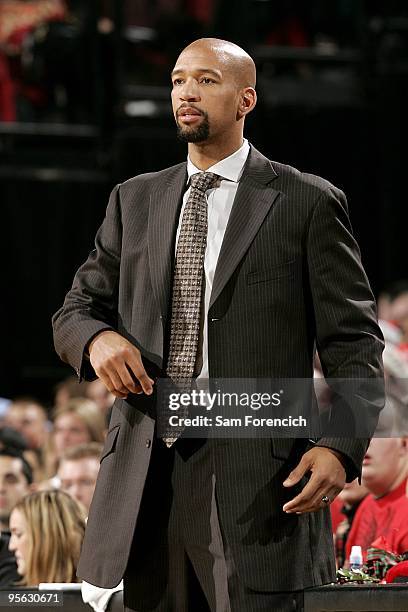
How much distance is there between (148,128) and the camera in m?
6.13

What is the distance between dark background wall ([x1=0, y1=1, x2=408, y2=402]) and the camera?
626cm

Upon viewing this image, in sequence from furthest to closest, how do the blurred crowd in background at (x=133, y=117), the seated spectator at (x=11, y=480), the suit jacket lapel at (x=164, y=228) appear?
the blurred crowd in background at (x=133, y=117) → the seated spectator at (x=11, y=480) → the suit jacket lapel at (x=164, y=228)

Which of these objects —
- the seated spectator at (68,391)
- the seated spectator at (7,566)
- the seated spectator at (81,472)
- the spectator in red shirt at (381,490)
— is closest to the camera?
the spectator in red shirt at (381,490)

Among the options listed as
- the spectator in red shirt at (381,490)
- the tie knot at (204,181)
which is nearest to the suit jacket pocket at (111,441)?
the tie knot at (204,181)

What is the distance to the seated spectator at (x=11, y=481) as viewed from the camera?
426 cm

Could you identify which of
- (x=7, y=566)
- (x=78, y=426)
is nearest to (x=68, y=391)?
(x=78, y=426)

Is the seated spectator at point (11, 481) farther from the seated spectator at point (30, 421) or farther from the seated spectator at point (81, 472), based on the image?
the seated spectator at point (30, 421)

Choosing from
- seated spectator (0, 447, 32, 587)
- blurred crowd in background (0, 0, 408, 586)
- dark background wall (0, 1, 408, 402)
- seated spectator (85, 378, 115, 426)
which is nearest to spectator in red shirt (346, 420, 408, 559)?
seated spectator (0, 447, 32, 587)

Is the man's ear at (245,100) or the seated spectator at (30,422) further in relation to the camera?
the seated spectator at (30,422)

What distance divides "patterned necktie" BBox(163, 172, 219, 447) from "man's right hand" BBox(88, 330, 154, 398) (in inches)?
3.1

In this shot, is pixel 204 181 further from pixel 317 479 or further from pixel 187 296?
pixel 317 479

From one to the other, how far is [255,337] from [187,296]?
0.43ft

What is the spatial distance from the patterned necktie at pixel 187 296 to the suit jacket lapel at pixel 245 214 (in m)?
0.04

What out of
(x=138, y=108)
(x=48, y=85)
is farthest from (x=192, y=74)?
(x=48, y=85)
